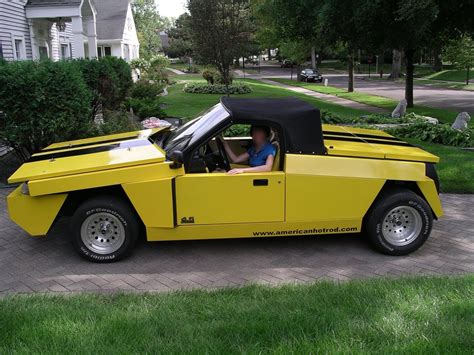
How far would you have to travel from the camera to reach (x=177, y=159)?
4754mm

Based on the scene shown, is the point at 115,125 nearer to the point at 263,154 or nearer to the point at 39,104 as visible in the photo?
the point at 39,104

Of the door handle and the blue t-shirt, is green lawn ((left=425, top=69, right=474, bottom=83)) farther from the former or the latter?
the door handle

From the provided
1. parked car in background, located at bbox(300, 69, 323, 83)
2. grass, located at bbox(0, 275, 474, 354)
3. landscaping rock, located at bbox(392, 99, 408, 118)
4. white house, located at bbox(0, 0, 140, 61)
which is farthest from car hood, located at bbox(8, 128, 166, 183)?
parked car in background, located at bbox(300, 69, 323, 83)

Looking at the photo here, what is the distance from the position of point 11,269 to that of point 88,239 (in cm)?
77

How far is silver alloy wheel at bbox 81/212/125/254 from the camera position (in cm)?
492

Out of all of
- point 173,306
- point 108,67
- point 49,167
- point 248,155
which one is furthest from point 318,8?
point 173,306

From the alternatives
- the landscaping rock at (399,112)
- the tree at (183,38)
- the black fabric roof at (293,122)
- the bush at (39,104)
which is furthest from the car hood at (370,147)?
the tree at (183,38)

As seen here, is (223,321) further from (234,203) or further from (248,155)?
(248,155)

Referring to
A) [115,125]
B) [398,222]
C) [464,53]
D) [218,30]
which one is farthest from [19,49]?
[464,53]

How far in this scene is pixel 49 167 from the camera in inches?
199

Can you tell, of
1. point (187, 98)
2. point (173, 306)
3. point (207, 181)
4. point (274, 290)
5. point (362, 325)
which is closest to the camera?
point (362, 325)

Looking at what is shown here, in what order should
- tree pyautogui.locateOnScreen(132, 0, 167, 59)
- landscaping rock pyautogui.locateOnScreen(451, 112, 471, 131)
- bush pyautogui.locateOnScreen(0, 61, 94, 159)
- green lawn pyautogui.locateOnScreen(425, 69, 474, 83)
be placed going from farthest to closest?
tree pyautogui.locateOnScreen(132, 0, 167, 59) < green lawn pyautogui.locateOnScreen(425, 69, 474, 83) < landscaping rock pyautogui.locateOnScreen(451, 112, 471, 131) < bush pyautogui.locateOnScreen(0, 61, 94, 159)

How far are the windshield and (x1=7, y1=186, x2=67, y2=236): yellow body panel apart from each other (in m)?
1.22

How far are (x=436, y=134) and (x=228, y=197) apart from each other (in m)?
7.56
